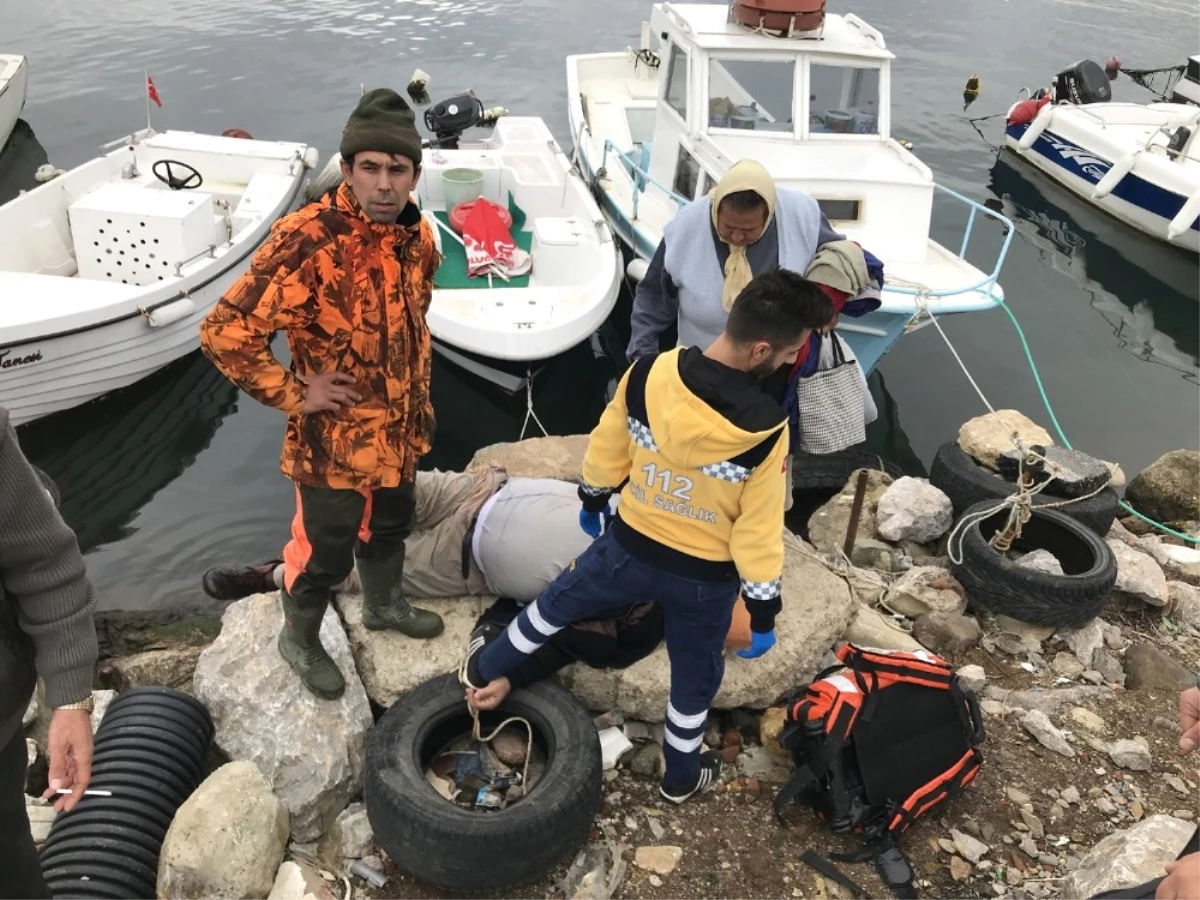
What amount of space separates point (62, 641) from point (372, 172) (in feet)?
5.17

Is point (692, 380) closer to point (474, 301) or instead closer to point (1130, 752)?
point (1130, 752)

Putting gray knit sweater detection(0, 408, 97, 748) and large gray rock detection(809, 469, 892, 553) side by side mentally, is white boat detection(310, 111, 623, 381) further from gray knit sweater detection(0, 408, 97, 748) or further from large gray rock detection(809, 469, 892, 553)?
large gray rock detection(809, 469, 892, 553)

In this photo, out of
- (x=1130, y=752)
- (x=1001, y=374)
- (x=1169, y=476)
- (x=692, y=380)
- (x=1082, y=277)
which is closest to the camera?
(x=692, y=380)

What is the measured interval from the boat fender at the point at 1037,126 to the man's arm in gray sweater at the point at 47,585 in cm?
1623

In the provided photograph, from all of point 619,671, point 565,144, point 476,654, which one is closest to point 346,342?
point 476,654

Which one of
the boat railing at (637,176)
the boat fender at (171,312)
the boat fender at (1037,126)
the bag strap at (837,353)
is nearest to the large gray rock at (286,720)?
the bag strap at (837,353)

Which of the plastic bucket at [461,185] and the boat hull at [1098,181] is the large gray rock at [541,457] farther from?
the boat hull at [1098,181]

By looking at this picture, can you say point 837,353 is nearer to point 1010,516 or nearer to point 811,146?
point 1010,516

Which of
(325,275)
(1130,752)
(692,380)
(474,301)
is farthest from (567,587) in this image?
(474,301)

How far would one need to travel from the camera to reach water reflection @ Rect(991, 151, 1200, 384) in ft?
33.4

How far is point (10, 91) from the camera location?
12.8 m

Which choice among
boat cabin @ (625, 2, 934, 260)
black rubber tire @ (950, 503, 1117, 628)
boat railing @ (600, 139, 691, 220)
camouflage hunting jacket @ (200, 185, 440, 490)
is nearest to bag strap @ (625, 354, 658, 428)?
camouflage hunting jacket @ (200, 185, 440, 490)

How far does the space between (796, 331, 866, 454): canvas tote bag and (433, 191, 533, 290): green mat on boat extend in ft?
15.3

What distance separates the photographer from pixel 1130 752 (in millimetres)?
3682
